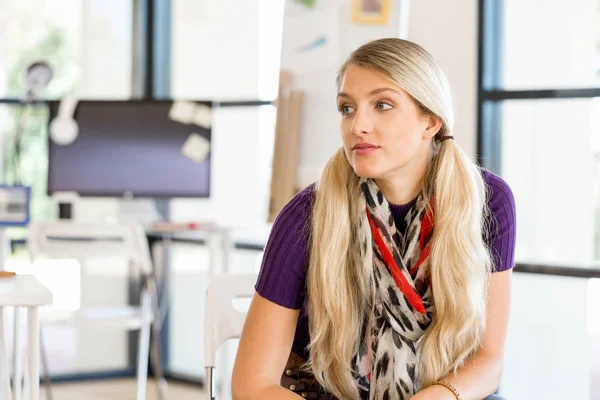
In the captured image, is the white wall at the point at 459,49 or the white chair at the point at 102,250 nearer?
the white wall at the point at 459,49

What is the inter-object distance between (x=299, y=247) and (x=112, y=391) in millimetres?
2983

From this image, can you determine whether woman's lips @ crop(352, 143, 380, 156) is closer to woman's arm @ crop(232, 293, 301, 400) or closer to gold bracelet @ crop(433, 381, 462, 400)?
woman's arm @ crop(232, 293, 301, 400)

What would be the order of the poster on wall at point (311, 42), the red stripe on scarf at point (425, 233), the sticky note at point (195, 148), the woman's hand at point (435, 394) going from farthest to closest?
1. the sticky note at point (195, 148)
2. the poster on wall at point (311, 42)
3. the red stripe on scarf at point (425, 233)
4. the woman's hand at point (435, 394)

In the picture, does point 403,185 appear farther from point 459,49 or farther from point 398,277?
point 459,49

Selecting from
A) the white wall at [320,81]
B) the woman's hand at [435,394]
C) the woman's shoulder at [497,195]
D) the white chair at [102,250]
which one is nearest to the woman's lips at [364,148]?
the woman's shoulder at [497,195]

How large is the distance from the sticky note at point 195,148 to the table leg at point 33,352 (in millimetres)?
2167

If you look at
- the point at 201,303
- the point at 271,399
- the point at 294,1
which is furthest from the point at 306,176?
the point at 271,399

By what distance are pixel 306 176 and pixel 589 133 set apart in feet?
3.39

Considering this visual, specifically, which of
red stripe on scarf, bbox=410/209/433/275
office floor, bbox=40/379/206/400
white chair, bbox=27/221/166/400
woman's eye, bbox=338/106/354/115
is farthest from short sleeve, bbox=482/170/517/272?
office floor, bbox=40/379/206/400

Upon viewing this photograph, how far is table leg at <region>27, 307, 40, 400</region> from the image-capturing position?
6.51 feet

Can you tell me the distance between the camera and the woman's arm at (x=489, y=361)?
1694 millimetres

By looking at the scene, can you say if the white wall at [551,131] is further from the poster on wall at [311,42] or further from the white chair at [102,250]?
→ the white chair at [102,250]

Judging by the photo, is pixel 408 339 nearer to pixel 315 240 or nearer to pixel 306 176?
pixel 315 240

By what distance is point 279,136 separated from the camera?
3555 millimetres
